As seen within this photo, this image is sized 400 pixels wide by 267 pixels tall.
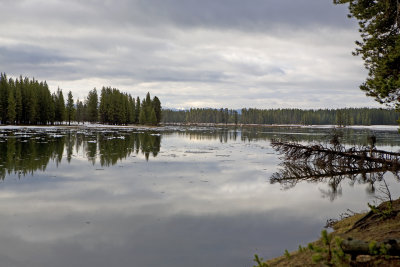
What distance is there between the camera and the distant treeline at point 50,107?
83562 mm

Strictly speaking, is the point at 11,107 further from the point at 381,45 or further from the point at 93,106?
the point at 381,45

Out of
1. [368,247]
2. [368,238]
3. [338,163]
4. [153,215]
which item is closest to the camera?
[368,247]

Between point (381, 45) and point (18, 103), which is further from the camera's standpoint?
point (18, 103)

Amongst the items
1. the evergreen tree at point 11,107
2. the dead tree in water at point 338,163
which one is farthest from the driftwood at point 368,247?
the evergreen tree at point 11,107

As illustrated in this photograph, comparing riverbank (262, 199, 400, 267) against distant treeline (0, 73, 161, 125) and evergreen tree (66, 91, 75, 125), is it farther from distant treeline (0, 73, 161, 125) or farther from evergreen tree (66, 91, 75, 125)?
evergreen tree (66, 91, 75, 125)

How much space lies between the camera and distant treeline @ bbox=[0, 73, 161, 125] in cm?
8356

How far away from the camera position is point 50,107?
92938 millimetres

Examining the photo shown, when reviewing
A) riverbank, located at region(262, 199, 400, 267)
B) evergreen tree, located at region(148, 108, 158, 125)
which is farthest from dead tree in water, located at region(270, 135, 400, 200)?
evergreen tree, located at region(148, 108, 158, 125)

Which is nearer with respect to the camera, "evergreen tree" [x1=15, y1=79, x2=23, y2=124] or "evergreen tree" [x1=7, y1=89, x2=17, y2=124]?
"evergreen tree" [x1=7, y1=89, x2=17, y2=124]

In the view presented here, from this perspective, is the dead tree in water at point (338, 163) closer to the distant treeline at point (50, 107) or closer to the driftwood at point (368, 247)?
the driftwood at point (368, 247)

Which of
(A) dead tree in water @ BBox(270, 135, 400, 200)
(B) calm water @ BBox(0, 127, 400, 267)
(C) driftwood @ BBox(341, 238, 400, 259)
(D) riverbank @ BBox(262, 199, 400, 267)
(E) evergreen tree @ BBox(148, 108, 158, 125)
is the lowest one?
(B) calm water @ BBox(0, 127, 400, 267)

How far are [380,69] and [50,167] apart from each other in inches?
740

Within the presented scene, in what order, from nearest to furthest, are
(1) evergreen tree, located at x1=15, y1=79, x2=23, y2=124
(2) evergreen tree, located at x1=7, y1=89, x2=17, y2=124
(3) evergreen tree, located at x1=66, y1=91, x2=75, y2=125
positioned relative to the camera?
(2) evergreen tree, located at x1=7, y1=89, x2=17, y2=124
(1) evergreen tree, located at x1=15, y1=79, x2=23, y2=124
(3) evergreen tree, located at x1=66, y1=91, x2=75, y2=125

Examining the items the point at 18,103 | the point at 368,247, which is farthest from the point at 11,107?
the point at 368,247
